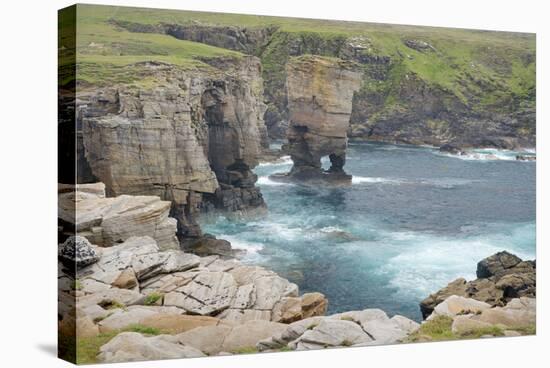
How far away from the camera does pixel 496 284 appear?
28.5 metres

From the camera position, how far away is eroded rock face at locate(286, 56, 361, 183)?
93.7 feet

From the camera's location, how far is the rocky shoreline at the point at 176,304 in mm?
23562

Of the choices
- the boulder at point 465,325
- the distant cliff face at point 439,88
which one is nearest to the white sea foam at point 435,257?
the boulder at point 465,325

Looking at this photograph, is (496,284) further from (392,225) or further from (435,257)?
(392,225)

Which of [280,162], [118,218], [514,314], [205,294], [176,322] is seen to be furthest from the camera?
[514,314]

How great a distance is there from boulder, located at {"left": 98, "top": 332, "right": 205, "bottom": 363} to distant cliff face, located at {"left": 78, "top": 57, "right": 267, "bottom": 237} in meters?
3.55

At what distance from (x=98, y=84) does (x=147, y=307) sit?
5.97 metres

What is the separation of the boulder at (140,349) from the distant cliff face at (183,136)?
355cm

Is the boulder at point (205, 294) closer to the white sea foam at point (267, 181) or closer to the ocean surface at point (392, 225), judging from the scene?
the ocean surface at point (392, 225)

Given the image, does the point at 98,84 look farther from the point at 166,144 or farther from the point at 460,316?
the point at 460,316

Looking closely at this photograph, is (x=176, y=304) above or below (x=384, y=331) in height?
above

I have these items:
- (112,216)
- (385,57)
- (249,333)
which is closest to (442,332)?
(249,333)

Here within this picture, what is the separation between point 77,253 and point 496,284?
12868 mm

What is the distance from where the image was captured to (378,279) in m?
27.5
